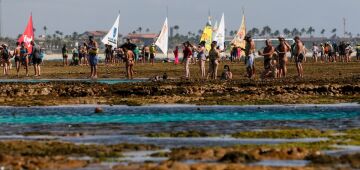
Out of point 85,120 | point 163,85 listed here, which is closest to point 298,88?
point 163,85

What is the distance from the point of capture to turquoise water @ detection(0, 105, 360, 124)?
27.5m

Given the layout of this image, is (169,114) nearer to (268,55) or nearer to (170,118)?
(170,118)

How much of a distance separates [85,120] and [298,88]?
1206 cm

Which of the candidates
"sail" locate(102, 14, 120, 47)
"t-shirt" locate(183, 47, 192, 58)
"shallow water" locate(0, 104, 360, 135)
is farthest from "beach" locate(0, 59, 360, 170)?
"sail" locate(102, 14, 120, 47)

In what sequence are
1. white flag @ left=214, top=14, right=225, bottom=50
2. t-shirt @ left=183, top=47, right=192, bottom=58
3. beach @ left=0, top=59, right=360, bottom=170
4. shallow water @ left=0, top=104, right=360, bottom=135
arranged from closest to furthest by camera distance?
beach @ left=0, top=59, right=360, bottom=170, shallow water @ left=0, top=104, right=360, bottom=135, t-shirt @ left=183, top=47, right=192, bottom=58, white flag @ left=214, top=14, right=225, bottom=50

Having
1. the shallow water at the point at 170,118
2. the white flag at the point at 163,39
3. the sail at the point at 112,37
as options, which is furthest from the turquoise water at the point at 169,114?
the white flag at the point at 163,39

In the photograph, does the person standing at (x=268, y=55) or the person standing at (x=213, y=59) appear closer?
the person standing at (x=268, y=55)

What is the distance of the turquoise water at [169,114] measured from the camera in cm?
2752

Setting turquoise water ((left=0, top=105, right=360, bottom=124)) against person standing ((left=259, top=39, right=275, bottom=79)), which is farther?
person standing ((left=259, top=39, right=275, bottom=79))

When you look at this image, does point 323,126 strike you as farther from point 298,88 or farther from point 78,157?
point 298,88

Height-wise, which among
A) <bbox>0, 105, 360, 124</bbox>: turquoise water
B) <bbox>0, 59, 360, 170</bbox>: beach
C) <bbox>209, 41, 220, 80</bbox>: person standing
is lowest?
<bbox>0, 105, 360, 124</bbox>: turquoise water

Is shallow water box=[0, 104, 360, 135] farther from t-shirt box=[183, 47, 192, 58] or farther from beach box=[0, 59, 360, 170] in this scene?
t-shirt box=[183, 47, 192, 58]

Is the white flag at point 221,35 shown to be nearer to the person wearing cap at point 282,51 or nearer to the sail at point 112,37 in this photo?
the sail at point 112,37

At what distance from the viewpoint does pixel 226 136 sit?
73.6 feet
